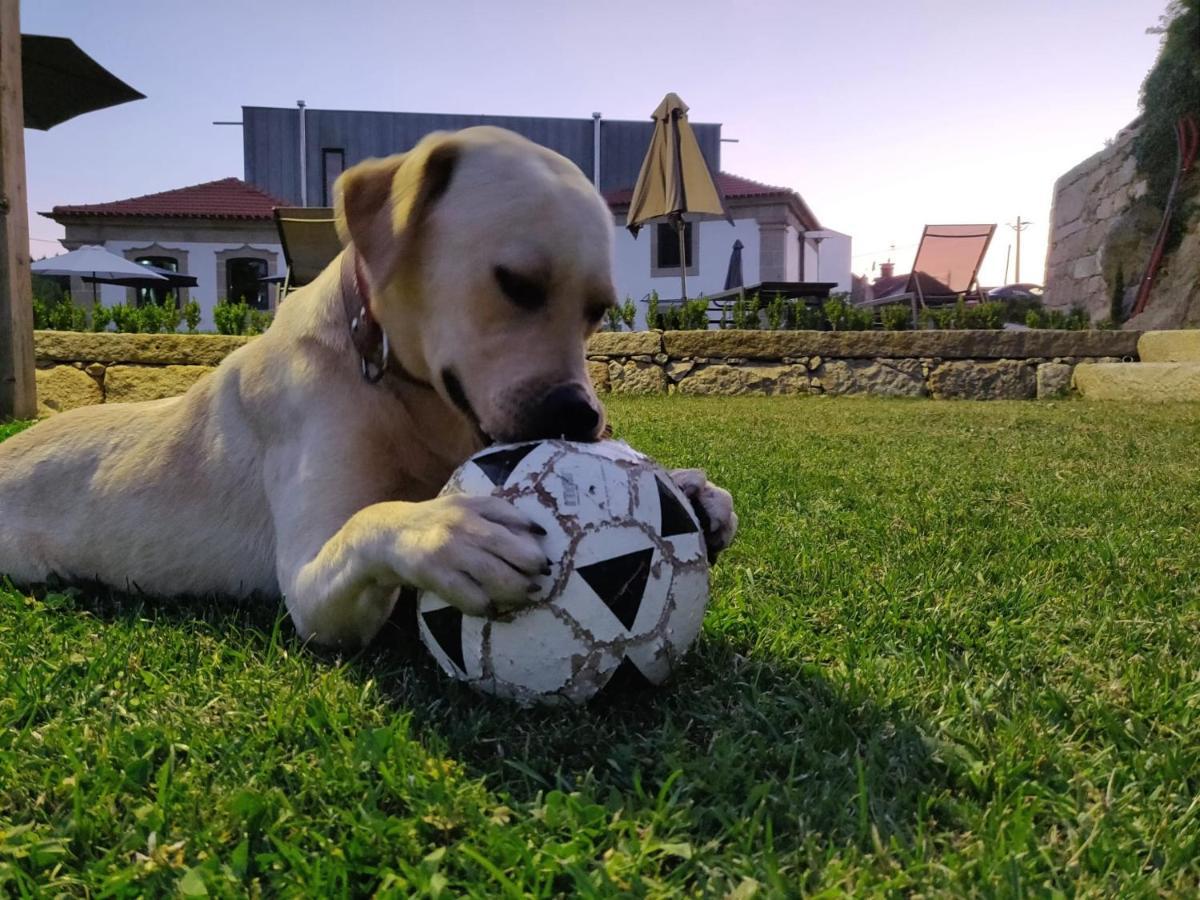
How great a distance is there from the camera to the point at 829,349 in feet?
35.3

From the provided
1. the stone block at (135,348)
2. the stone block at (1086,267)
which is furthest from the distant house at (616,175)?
the stone block at (135,348)

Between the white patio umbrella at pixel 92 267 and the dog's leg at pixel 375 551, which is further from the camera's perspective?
the white patio umbrella at pixel 92 267

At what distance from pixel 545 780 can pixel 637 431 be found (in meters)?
5.29

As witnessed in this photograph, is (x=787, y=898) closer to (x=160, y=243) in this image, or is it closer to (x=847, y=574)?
(x=847, y=574)

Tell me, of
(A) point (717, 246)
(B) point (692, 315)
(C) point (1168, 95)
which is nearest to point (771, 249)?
(A) point (717, 246)

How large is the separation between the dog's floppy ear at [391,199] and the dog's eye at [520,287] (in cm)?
26

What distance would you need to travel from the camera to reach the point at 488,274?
218 centimetres

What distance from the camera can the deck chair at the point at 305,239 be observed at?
9.26 metres

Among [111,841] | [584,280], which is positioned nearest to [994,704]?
[584,280]

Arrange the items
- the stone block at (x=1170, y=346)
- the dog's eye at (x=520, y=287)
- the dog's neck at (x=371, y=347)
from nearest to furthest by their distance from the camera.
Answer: the dog's eye at (x=520, y=287) < the dog's neck at (x=371, y=347) < the stone block at (x=1170, y=346)

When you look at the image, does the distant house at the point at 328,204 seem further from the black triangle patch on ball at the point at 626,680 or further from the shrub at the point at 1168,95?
the black triangle patch on ball at the point at 626,680

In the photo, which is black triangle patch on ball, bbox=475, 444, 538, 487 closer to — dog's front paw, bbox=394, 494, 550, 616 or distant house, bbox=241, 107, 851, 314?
dog's front paw, bbox=394, 494, 550, 616

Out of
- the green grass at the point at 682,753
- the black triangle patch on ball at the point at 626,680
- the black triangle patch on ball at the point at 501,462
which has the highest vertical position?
the black triangle patch on ball at the point at 501,462

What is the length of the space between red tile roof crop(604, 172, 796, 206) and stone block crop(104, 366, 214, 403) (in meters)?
20.0
